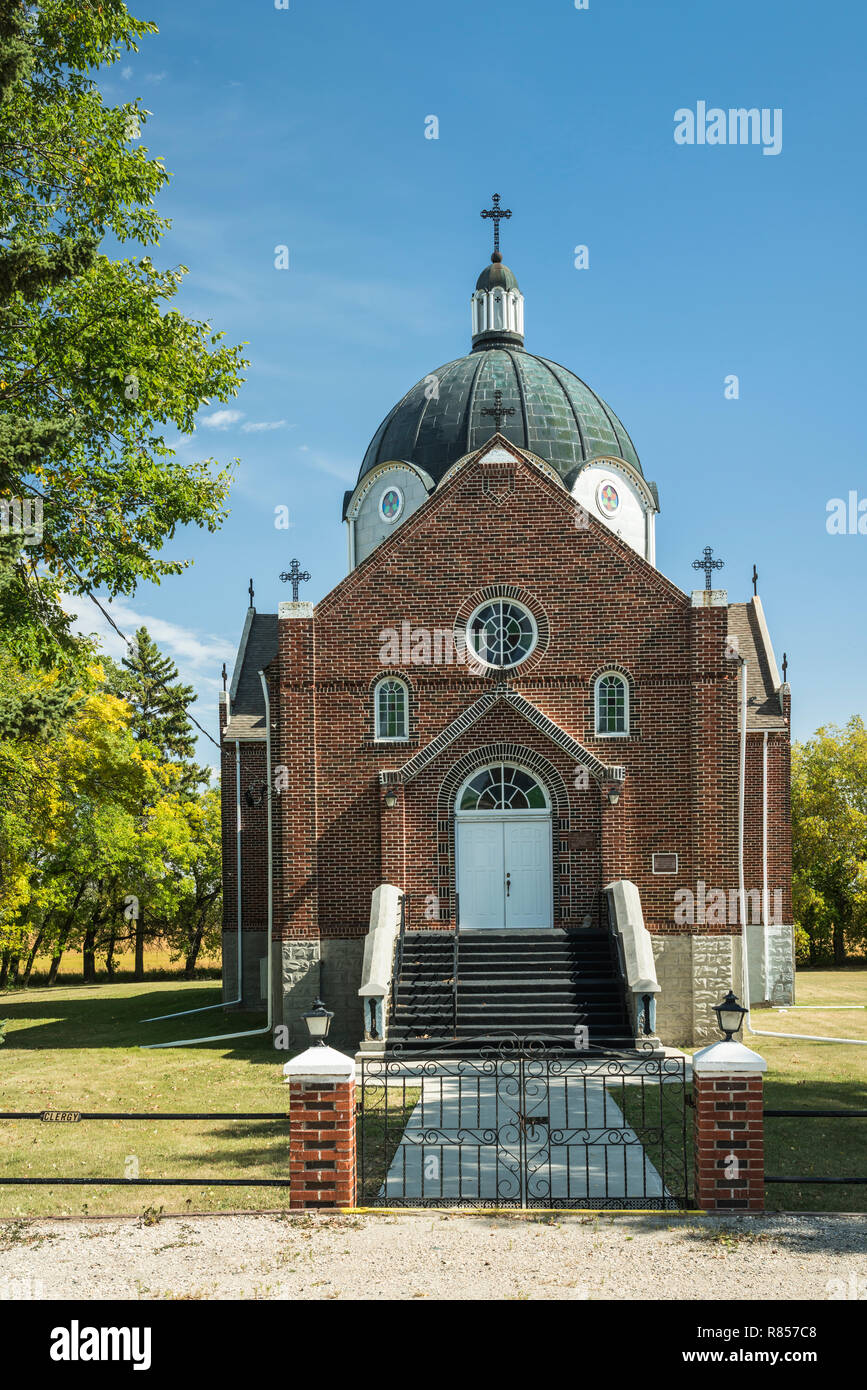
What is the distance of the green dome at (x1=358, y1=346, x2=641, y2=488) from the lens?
24.7 metres

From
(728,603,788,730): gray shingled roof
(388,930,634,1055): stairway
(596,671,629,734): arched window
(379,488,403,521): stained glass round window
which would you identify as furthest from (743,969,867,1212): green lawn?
(379,488,403,521): stained glass round window

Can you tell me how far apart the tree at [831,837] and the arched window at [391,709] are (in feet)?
82.5

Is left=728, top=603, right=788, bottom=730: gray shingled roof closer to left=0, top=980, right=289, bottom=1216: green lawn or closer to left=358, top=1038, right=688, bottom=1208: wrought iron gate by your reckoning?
left=358, top=1038, right=688, bottom=1208: wrought iron gate

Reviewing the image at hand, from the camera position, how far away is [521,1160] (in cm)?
886

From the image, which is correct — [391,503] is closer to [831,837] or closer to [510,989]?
[510,989]

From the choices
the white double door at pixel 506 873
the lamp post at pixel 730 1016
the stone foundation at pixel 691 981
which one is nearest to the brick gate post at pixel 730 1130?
the lamp post at pixel 730 1016

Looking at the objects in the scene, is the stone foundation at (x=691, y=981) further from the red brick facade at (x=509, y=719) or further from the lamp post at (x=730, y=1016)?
the lamp post at (x=730, y=1016)

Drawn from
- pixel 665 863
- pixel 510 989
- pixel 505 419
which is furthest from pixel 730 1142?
pixel 505 419

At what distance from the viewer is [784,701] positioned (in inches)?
952

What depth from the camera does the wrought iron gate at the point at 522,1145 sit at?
8.57m

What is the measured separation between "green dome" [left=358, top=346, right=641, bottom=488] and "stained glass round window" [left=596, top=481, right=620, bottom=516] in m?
0.71

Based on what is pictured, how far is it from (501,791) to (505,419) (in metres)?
9.53

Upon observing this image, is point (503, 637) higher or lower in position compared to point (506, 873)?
higher
